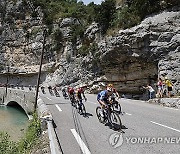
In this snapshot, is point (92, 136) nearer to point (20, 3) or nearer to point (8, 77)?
point (8, 77)

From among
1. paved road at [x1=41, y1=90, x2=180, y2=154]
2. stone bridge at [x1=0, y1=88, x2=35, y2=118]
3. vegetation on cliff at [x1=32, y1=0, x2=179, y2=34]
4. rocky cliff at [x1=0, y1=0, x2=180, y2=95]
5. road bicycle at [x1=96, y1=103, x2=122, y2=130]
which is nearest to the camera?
paved road at [x1=41, y1=90, x2=180, y2=154]

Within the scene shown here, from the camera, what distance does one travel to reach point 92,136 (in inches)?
366

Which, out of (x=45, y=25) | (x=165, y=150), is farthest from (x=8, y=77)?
(x=165, y=150)

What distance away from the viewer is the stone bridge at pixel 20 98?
3142 cm

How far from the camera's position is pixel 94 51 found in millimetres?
38094

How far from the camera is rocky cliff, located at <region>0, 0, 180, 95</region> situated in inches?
1063

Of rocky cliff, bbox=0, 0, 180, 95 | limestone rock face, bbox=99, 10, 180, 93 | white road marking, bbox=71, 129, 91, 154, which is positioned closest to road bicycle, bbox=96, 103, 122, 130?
white road marking, bbox=71, 129, 91, 154

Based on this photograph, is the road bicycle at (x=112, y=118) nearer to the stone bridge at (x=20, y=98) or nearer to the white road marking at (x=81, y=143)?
the white road marking at (x=81, y=143)

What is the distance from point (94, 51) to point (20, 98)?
45.1ft

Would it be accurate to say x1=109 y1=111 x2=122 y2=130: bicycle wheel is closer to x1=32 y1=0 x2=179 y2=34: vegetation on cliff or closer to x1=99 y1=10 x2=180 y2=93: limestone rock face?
x1=99 y1=10 x2=180 y2=93: limestone rock face

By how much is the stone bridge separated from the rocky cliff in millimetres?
9554

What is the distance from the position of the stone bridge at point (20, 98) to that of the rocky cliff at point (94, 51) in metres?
9.55

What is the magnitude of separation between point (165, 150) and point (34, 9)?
6850cm

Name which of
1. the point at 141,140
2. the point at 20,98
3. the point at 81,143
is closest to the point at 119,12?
the point at 20,98
